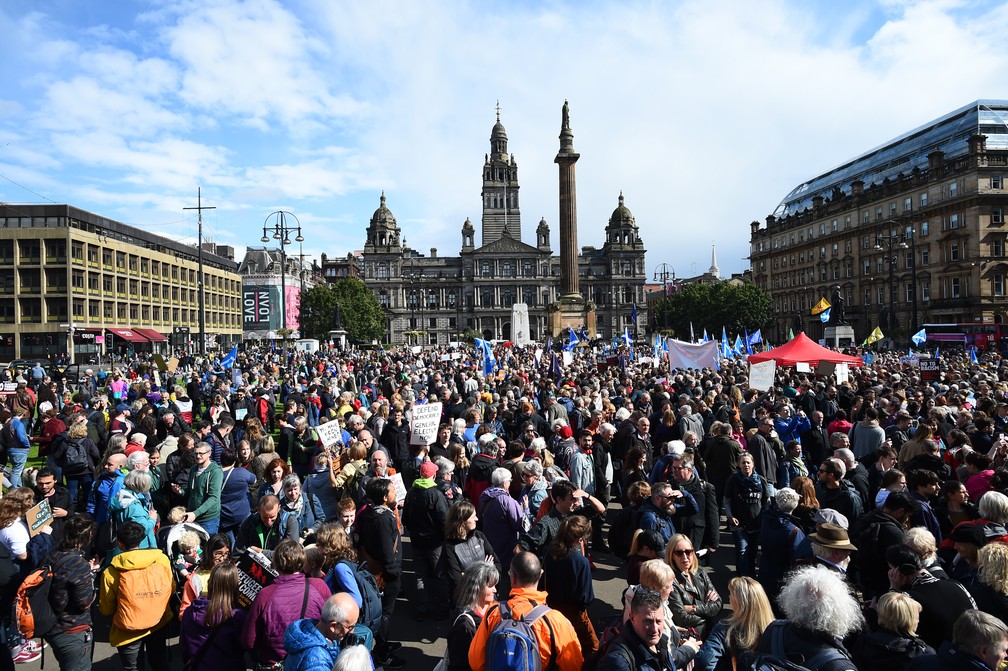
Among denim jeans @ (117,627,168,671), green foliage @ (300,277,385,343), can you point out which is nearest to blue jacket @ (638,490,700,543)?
denim jeans @ (117,627,168,671)

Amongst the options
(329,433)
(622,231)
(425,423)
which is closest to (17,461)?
(329,433)

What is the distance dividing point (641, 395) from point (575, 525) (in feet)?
26.9

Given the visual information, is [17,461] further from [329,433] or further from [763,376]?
[763,376]

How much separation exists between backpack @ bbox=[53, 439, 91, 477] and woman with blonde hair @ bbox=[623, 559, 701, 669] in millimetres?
8563

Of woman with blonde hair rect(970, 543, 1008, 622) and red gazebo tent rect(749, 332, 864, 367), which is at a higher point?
red gazebo tent rect(749, 332, 864, 367)

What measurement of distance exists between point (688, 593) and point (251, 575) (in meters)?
3.18

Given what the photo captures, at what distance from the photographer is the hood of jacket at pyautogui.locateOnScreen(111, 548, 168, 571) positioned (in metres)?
4.88

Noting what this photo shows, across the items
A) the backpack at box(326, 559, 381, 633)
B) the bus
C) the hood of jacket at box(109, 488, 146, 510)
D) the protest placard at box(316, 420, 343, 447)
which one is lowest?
the backpack at box(326, 559, 381, 633)

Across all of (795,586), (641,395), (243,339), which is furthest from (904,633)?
(243,339)

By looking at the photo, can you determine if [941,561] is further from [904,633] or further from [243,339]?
[243,339]

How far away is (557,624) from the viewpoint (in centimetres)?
382

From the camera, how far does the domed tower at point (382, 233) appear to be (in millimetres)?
121500

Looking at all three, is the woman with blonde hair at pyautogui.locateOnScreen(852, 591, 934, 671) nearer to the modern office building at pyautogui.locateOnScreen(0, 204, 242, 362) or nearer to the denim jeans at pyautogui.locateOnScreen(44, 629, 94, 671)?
the denim jeans at pyautogui.locateOnScreen(44, 629, 94, 671)

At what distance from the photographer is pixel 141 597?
4918 millimetres
